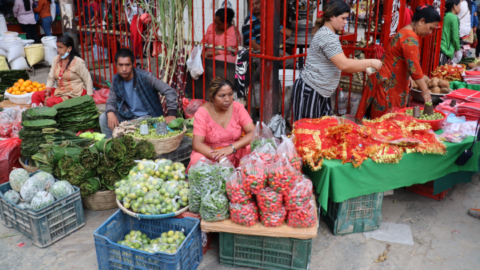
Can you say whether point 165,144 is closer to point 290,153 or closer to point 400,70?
point 290,153

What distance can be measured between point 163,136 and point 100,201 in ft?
2.83

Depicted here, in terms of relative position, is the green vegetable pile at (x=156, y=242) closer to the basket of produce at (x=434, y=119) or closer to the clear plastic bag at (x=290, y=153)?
the clear plastic bag at (x=290, y=153)

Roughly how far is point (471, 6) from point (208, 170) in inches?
334

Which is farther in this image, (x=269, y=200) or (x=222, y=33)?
(x=222, y=33)

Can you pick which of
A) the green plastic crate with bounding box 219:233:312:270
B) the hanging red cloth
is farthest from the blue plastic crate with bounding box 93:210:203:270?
the hanging red cloth

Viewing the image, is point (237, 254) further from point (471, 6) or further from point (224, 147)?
point (471, 6)

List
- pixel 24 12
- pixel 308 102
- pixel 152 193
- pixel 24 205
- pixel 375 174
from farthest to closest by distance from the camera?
pixel 24 12 → pixel 308 102 → pixel 24 205 → pixel 375 174 → pixel 152 193

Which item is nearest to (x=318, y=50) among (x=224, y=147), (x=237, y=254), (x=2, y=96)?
(x=224, y=147)

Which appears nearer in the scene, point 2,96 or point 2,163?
point 2,163

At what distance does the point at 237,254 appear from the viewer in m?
2.72

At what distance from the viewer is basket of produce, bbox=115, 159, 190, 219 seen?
2768mm

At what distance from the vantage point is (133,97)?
4.23 m

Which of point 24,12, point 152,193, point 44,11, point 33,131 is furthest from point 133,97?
point 44,11

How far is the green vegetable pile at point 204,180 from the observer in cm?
268
